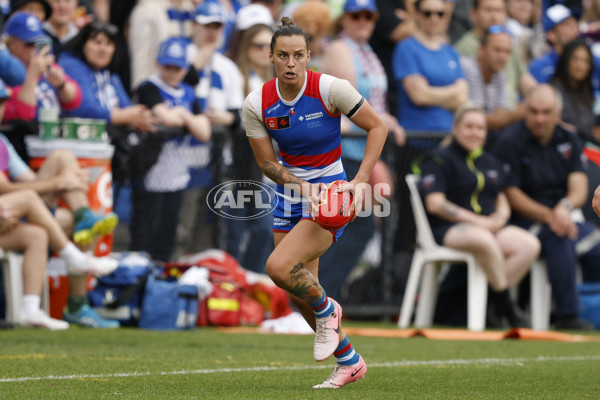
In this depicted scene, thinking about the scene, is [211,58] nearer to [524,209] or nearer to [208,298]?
[208,298]

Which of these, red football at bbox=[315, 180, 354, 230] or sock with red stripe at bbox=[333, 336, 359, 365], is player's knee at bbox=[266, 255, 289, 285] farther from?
sock with red stripe at bbox=[333, 336, 359, 365]

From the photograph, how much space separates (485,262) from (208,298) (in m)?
2.76

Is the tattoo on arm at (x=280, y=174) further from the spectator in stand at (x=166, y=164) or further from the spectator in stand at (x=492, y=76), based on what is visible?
the spectator in stand at (x=492, y=76)

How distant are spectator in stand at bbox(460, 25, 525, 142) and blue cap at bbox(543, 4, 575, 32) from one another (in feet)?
3.78

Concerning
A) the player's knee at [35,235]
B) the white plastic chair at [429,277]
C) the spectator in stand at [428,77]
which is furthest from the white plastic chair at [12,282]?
the spectator in stand at [428,77]

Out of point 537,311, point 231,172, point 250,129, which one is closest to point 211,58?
point 231,172

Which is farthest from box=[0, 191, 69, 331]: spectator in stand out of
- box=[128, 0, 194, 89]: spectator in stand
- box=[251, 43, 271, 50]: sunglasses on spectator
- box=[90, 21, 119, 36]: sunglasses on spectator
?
box=[251, 43, 271, 50]: sunglasses on spectator

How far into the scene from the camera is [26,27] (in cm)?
974

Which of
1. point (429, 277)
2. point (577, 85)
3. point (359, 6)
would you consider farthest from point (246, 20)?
point (577, 85)

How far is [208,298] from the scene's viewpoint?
1041 cm

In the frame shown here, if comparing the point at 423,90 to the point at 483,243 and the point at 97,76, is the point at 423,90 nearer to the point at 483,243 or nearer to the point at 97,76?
the point at 483,243

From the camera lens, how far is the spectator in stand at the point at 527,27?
1469 cm

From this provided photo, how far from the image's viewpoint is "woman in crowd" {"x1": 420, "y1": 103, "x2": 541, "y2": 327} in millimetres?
10797

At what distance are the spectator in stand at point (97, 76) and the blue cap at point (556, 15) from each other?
577 cm
